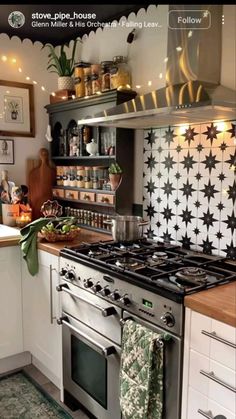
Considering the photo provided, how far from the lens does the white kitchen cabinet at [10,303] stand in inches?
90.8

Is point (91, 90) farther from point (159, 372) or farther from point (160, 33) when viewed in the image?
point (159, 372)

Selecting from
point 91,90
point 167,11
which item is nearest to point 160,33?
point 167,11

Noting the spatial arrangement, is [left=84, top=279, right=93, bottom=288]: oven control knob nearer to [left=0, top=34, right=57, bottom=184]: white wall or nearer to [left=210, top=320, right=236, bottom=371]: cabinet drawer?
[left=210, top=320, right=236, bottom=371]: cabinet drawer

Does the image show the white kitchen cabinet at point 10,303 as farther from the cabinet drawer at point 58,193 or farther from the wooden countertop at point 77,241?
the cabinet drawer at point 58,193

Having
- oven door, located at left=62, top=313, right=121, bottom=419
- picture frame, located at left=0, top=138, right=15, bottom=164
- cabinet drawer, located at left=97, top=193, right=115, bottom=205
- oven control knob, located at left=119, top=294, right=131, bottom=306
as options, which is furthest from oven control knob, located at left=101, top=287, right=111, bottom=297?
picture frame, located at left=0, top=138, right=15, bottom=164

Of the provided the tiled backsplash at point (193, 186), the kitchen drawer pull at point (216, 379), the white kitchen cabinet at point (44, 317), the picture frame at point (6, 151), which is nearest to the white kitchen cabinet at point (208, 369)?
the kitchen drawer pull at point (216, 379)

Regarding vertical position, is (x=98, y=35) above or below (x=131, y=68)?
above

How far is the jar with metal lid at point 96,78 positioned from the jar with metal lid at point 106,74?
0.12 feet

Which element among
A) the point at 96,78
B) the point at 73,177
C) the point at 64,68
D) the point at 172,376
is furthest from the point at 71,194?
the point at 172,376

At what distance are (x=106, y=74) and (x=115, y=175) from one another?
0.67 metres

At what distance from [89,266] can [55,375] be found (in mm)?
866

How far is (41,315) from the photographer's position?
7.38ft

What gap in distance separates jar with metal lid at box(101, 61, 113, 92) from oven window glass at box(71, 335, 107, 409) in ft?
5.07

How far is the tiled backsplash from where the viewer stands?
1849 millimetres
